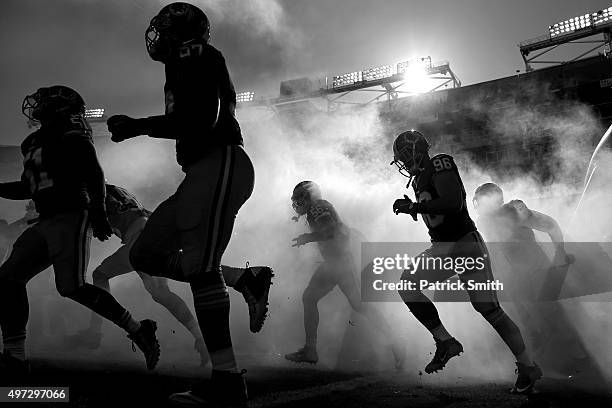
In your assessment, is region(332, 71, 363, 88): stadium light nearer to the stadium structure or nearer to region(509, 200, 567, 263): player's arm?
the stadium structure

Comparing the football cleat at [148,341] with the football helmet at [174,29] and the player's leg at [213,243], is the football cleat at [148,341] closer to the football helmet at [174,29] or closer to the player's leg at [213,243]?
the player's leg at [213,243]

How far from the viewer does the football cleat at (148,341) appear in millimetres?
3336

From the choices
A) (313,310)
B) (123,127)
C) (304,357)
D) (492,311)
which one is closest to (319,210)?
(313,310)

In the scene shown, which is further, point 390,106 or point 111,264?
point 390,106

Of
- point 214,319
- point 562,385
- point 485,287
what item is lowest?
point 562,385

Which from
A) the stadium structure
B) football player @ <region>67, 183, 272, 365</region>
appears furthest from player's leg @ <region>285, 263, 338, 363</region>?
the stadium structure

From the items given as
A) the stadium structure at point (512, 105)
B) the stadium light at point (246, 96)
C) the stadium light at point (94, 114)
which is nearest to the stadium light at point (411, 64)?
the stadium structure at point (512, 105)

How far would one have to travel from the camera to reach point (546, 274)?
5.22 m

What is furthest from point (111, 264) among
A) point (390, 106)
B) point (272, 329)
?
point (390, 106)

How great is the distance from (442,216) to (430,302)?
0.73 m

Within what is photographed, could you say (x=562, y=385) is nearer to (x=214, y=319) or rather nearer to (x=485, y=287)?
(x=485, y=287)

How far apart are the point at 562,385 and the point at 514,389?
0.74 meters

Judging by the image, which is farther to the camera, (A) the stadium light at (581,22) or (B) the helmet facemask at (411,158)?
(A) the stadium light at (581,22)

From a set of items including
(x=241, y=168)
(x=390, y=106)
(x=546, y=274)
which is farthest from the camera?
(x=390, y=106)
